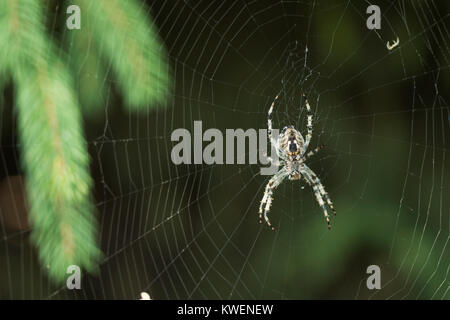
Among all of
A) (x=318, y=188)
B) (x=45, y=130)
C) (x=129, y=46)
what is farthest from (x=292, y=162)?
(x=45, y=130)

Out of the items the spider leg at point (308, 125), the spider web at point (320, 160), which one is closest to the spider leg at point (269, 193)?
the spider web at point (320, 160)

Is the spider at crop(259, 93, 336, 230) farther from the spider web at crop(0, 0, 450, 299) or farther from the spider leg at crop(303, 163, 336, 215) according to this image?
the spider web at crop(0, 0, 450, 299)

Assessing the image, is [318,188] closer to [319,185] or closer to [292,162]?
[319,185]

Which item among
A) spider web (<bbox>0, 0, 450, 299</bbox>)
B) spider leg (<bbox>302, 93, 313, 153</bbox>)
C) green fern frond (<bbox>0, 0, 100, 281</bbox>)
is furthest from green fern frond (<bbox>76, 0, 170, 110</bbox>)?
spider leg (<bbox>302, 93, 313, 153</bbox>)

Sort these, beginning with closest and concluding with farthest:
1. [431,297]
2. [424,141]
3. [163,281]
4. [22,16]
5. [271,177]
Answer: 1. [22,16]
2. [431,297]
3. [424,141]
4. [163,281]
5. [271,177]

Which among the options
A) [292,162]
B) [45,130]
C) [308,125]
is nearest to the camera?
[45,130]

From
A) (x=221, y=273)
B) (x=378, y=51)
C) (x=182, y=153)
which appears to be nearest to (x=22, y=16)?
(x=182, y=153)

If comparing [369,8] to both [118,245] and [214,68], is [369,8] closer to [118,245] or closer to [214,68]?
[214,68]
